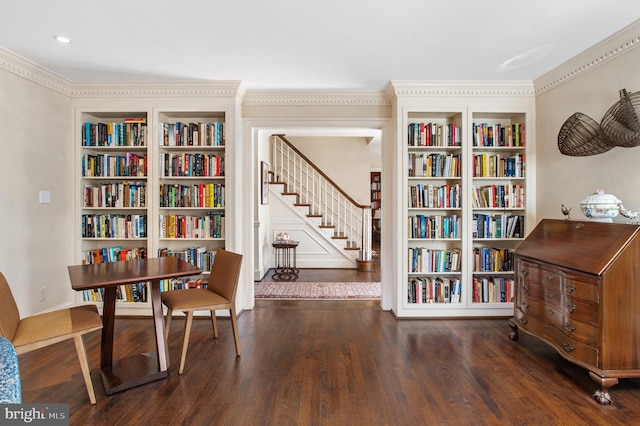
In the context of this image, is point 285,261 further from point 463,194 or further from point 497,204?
point 497,204

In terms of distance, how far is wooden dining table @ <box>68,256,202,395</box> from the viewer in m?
2.17

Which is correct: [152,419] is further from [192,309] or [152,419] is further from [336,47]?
[336,47]

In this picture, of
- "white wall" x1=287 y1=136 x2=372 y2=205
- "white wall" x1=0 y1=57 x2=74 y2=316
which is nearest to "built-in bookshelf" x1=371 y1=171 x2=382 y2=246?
"white wall" x1=287 y1=136 x2=372 y2=205

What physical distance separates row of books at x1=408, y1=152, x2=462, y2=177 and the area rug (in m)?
1.80

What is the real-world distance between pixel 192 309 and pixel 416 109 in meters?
2.92

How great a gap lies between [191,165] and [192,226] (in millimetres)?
678

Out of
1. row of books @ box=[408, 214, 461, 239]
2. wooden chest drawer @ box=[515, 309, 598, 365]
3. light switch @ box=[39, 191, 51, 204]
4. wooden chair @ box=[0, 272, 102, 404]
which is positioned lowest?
wooden chest drawer @ box=[515, 309, 598, 365]

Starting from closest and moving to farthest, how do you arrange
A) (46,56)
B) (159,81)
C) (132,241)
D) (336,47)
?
(336,47)
(46,56)
(159,81)
(132,241)

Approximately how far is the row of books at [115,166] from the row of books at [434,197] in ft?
9.83

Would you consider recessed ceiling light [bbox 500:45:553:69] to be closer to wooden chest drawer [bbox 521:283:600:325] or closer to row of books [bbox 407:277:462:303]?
wooden chest drawer [bbox 521:283:600:325]

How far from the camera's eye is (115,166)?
12.0ft

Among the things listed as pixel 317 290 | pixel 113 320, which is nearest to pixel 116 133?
pixel 113 320

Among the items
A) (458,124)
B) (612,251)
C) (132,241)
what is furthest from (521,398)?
(132,241)

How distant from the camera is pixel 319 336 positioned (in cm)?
311
